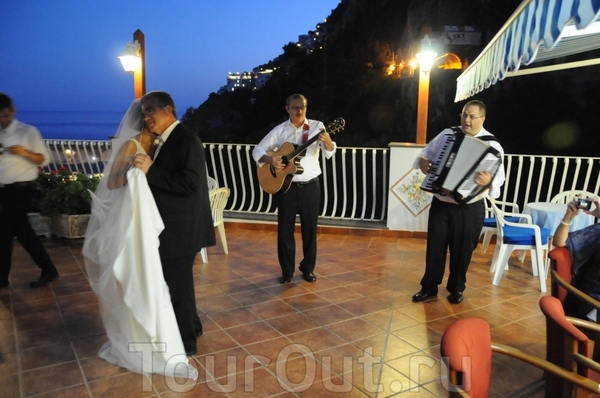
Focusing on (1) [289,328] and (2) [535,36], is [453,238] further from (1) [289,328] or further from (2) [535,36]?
(2) [535,36]

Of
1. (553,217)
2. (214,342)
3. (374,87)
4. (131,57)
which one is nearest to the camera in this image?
(214,342)

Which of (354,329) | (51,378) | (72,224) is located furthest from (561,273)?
(72,224)

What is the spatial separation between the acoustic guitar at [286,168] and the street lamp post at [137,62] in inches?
151

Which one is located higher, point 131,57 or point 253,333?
point 131,57

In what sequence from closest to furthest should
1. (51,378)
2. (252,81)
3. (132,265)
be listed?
1. (132,265)
2. (51,378)
3. (252,81)

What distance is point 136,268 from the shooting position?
2.48m

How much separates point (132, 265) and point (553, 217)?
398 cm

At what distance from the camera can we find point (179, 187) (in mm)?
2559

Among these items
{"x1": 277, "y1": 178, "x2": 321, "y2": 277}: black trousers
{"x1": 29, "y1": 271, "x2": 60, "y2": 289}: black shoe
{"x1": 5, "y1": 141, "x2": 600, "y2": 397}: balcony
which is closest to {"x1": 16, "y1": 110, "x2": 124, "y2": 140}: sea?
{"x1": 29, "y1": 271, "x2": 60, "y2": 289}: black shoe

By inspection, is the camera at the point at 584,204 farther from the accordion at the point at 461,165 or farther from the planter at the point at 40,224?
the planter at the point at 40,224

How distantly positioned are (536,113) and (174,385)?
21.7 meters

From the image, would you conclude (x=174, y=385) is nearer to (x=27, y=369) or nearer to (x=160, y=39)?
(x=27, y=369)

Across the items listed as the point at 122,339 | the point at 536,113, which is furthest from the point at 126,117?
the point at 536,113

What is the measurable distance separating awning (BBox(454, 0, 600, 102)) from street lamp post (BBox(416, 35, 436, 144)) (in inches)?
115
